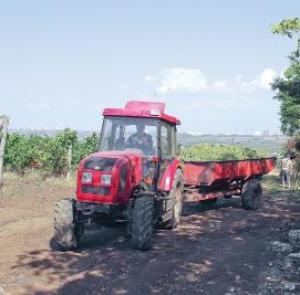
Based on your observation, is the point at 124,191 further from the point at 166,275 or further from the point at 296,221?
the point at 296,221

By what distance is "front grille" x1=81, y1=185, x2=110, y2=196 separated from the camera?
853cm

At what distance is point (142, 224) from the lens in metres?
8.29

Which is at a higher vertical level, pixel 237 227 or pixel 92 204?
pixel 92 204

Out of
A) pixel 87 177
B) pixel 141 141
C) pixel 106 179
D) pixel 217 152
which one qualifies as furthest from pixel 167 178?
pixel 217 152

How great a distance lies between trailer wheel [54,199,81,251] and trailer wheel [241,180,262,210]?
665cm

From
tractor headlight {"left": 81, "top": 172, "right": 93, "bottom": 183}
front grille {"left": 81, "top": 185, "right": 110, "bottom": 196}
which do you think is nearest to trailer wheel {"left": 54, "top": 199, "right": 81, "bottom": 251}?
front grille {"left": 81, "top": 185, "right": 110, "bottom": 196}

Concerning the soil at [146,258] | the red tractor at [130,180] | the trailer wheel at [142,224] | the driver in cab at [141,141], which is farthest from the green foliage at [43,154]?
the trailer wheel at [142,224]

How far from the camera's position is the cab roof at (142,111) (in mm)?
9531

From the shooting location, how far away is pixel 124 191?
28.5ft

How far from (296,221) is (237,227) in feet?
5.98

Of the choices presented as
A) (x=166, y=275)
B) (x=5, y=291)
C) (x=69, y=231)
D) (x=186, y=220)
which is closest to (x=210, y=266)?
(x=166, y=275)

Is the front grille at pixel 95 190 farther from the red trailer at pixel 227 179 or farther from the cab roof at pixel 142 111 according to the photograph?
the red trailer at pixel 227 179

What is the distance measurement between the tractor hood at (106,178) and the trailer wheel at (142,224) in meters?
0.42

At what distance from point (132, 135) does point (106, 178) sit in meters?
1.38
